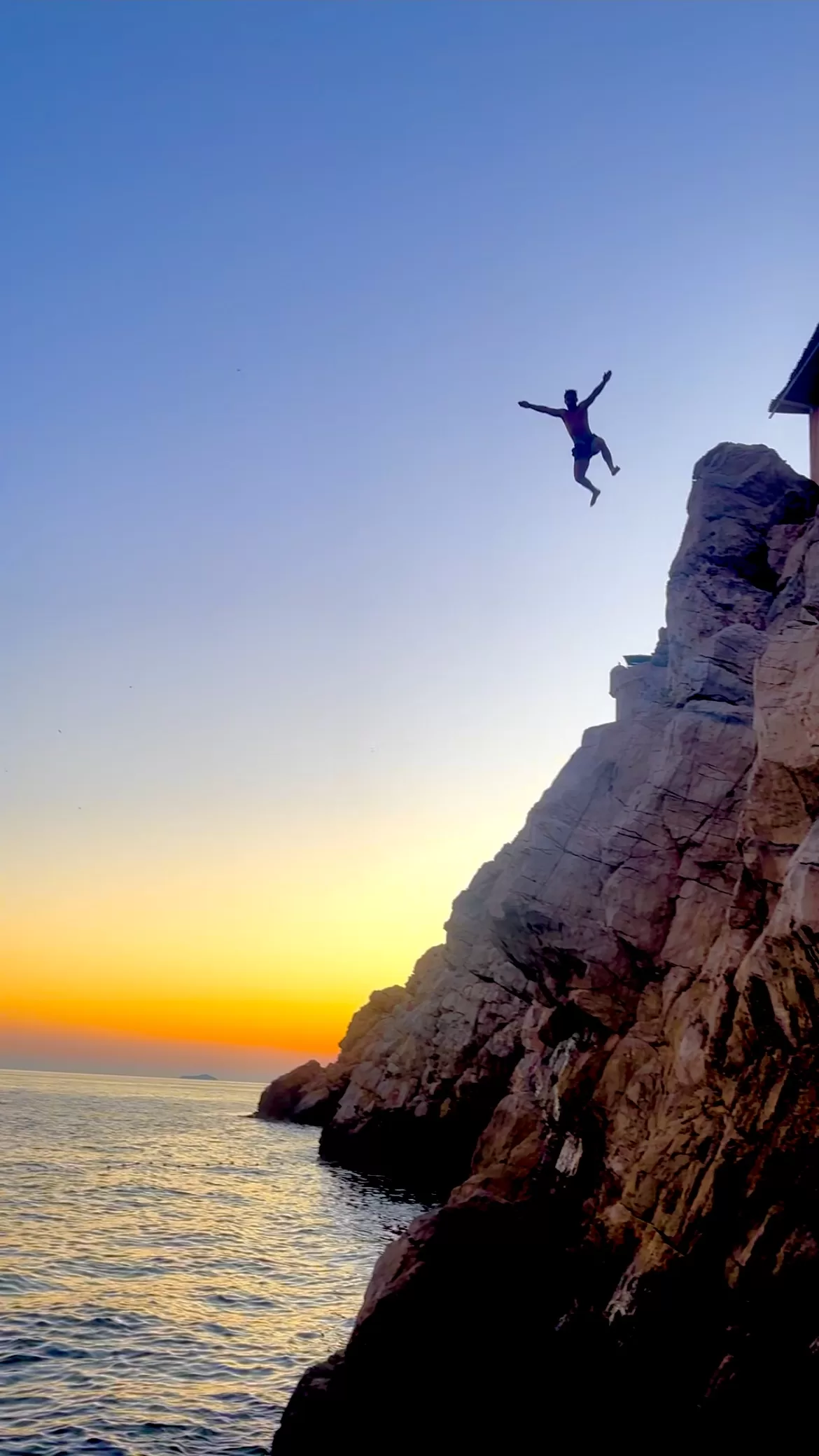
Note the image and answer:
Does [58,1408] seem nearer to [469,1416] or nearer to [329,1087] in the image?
[469,1416]

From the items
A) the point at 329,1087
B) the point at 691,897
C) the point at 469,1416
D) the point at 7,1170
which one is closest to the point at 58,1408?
the point at 469,1416

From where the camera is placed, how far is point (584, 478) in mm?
21781

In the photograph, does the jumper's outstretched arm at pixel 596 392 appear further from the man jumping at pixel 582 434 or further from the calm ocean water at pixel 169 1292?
the calm ocean water at pixel 169 1292

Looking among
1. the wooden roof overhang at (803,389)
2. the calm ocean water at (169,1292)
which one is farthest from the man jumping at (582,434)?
the calm ocean water at (169,1292)

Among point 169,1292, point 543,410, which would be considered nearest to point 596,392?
point 543,410

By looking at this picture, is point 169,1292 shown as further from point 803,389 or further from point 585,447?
point 803,389

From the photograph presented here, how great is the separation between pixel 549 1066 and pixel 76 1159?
155 ft

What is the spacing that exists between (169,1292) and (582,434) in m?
27.0

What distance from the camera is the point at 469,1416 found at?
1742 cm

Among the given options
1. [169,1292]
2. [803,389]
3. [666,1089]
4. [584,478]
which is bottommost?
[169,1292]

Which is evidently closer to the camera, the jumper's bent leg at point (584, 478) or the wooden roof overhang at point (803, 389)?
→ the jumper's bent leg at point (584, 478)

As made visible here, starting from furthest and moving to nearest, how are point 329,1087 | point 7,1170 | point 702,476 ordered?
point 329,1087
point 7,1170
point 702,476

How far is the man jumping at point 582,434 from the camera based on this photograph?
66.1 feet

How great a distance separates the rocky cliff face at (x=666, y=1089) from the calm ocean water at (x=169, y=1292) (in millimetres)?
4134
